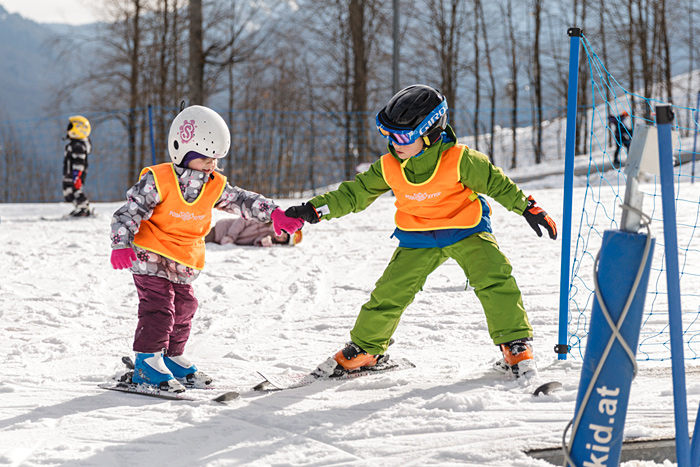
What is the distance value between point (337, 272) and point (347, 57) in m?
13.2

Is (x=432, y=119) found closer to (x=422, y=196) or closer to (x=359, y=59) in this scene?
(x=422, y=196)

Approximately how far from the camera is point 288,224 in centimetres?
309

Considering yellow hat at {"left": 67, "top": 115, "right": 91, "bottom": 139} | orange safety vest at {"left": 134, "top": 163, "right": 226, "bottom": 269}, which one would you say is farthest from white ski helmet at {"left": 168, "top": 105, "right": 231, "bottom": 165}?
yellow hat at {"left": 67, "top": 115, "right": 91, "bottom": 139}

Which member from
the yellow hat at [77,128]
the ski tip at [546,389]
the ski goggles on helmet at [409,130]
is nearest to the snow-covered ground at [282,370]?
the ski tip at [546,389]

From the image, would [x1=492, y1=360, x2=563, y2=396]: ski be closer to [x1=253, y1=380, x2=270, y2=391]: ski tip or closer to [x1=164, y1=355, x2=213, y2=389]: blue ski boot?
[x1=253, y1=380, x2=270, y2=391]: ski tip

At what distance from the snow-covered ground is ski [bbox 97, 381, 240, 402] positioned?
0.05 m

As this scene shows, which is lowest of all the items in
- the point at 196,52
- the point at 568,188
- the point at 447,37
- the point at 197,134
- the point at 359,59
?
the point at 568,188

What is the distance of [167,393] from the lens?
2957mm

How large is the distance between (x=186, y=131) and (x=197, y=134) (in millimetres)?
56

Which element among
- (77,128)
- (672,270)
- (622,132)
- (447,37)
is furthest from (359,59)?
(672,270)

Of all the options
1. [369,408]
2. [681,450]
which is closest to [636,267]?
[681,450]

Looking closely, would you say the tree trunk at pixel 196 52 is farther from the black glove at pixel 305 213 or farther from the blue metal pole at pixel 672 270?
the blue metal pole at pixel 672 270

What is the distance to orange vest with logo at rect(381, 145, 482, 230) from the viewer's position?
300 centimetres

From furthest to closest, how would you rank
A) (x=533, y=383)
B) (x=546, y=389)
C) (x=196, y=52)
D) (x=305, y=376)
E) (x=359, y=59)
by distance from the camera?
(x=359, y=59)
(x=196, y=52)
(x=305, y=376)
(x=533, y=383)
(x=546, y=389)
